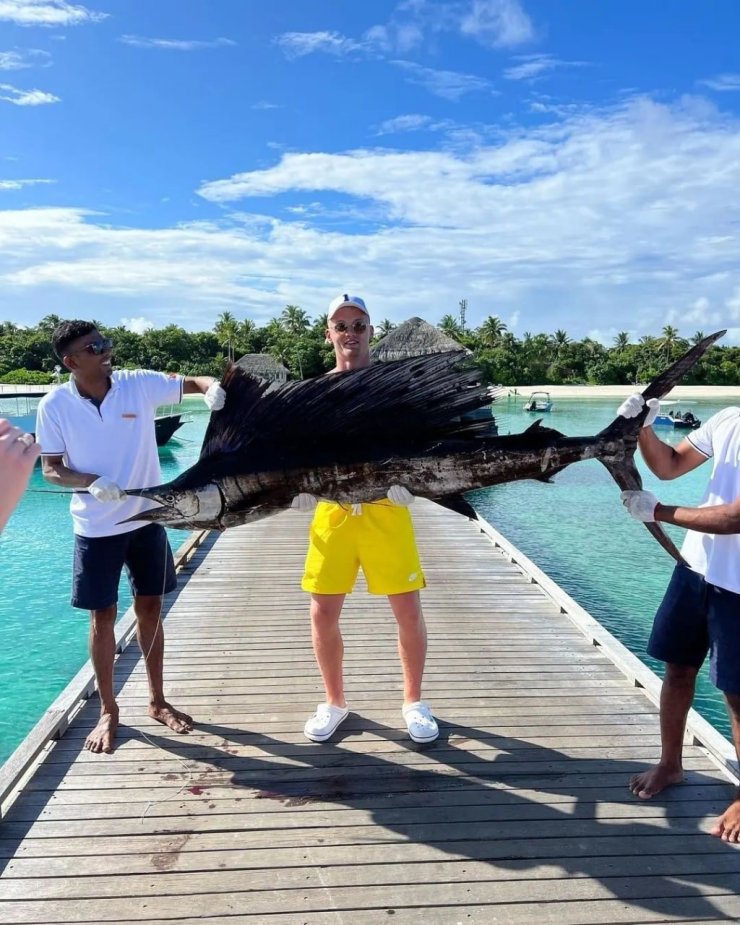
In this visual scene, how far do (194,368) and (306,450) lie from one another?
54.4 m

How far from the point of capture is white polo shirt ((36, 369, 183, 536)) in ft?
8.81

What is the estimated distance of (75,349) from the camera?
2.65m

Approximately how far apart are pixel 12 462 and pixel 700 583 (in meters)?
2.18

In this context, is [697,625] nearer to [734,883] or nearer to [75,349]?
[734,883]

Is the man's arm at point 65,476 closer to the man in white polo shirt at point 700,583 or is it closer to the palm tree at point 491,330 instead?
the man in white polo shirt at point 700,583

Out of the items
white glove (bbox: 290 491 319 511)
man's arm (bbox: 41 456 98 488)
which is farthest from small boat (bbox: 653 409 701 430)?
man's arm (bbox: 41 456 98 488)

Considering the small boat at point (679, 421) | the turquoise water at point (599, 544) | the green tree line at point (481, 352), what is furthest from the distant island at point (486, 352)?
the turquoise water at point (599, 544)

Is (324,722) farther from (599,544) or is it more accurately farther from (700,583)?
(599,544)

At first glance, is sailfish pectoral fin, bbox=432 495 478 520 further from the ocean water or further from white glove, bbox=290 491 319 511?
the ocean water

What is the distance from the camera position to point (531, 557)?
33.7ft

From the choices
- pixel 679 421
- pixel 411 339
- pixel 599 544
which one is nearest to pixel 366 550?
pixel 599 544

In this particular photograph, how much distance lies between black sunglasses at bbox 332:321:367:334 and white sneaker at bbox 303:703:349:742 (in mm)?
1681

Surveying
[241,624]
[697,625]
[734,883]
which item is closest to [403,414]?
[697,625]

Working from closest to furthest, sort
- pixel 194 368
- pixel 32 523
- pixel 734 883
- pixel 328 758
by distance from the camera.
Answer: pixel 734 883 < pixel 328 758 < pixel 32 523 < pixel 194 368
